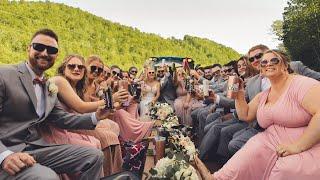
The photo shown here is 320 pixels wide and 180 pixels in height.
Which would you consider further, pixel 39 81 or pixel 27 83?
pixel 39 81

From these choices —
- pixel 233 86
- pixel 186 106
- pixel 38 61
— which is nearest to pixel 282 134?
pixel 233 86

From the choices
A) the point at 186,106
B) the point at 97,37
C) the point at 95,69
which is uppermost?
the point at 97,37

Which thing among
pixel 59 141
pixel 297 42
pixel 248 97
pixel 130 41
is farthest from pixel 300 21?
pixel 59 141

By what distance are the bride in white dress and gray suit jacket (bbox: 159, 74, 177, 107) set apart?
237mm

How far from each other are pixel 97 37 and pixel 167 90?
25714 mm

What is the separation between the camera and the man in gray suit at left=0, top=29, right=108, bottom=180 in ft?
9.76

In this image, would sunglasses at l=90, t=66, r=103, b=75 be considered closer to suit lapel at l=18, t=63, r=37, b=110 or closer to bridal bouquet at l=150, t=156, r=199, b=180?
suit lapel at l=18, t=63, r=37, b=110

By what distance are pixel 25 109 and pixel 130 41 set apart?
113 ft

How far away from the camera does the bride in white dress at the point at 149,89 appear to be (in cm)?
1019

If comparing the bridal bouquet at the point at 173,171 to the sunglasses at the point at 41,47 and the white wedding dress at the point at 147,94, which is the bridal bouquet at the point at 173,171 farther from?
the white wedding dress at the point at 147,94

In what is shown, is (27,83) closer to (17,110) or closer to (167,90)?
(17,110)

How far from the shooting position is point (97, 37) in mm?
35562

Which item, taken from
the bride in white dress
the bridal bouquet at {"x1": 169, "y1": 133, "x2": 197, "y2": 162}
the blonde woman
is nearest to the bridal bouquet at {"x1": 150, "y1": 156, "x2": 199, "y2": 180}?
the bridal bouquet at {"x1": 169, "y1": 133, "x2": 197, "y2": 162}

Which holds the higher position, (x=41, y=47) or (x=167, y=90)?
(x=41, y=47)
